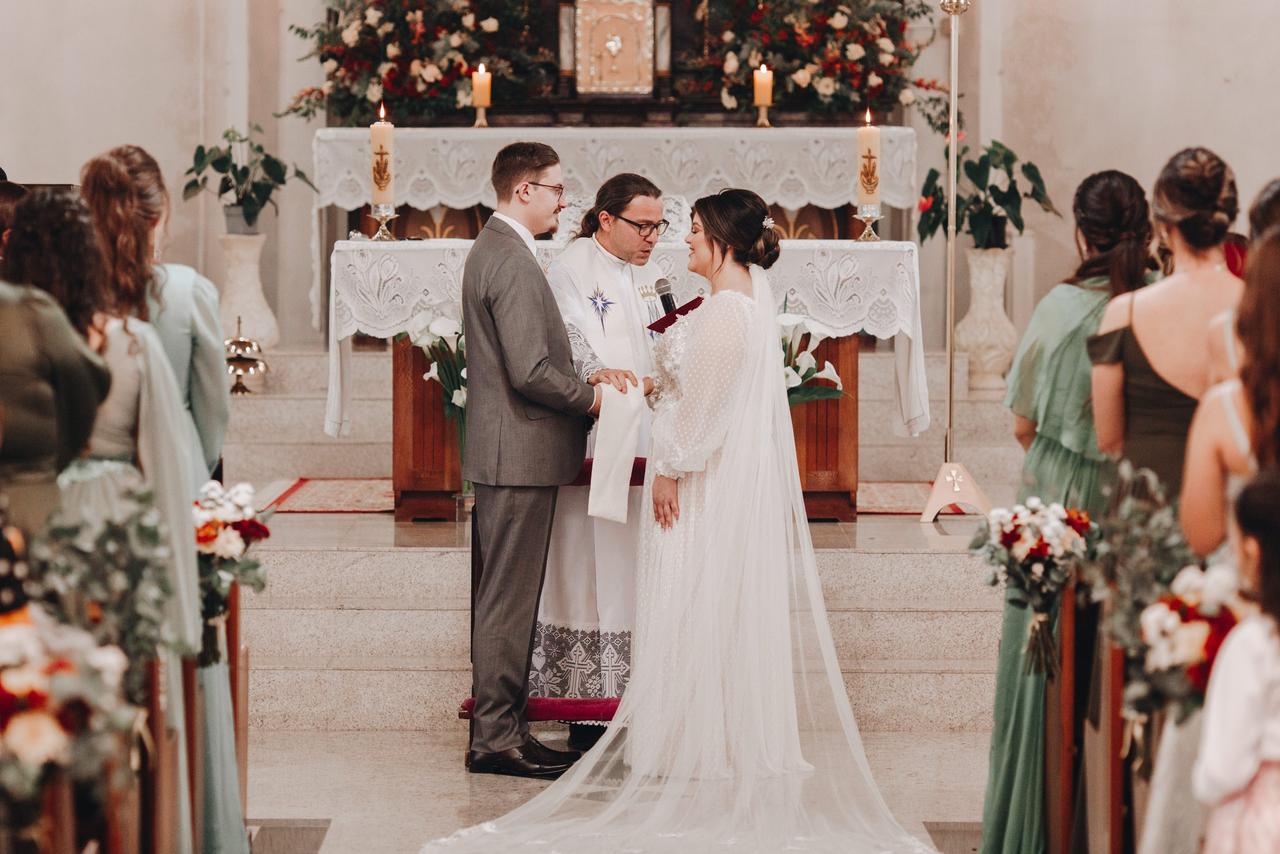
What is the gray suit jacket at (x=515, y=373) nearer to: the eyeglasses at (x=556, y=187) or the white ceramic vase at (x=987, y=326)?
the eyeglasses at (x=556, y=187)

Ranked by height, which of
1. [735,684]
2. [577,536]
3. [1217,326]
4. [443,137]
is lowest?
[735,684]

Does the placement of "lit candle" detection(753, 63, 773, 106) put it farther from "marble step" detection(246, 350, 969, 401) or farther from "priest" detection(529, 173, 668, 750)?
"priest" detection(529, 173, 668, 750)

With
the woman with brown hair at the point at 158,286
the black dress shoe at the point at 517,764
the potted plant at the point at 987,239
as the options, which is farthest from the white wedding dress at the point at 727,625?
the potted plant at the point at 987,239

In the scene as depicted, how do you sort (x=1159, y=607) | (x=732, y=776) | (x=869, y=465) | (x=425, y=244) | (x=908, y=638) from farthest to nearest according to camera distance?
(x=869, y=465)
(x=425, y=244)
(x=908, y=638)
(x=732, y=776)
(x=1159, y=607)

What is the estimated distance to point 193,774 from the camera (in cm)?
404

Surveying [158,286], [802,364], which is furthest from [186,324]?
[802,364]

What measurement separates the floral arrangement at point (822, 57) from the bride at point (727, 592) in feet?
15.7

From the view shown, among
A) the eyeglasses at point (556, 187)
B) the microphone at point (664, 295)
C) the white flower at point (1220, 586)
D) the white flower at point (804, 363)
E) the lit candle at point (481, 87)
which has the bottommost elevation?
the white flower at point (1220, 586)

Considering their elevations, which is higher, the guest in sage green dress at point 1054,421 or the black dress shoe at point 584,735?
the guest in sage green dress at point 1054,421

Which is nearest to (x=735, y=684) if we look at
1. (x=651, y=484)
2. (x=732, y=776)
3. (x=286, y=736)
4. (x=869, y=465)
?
(x=732, y=776)

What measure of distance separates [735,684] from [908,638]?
144 centimetres

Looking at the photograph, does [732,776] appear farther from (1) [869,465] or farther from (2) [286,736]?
(1) [869,465]

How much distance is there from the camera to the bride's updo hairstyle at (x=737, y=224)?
5.02 m

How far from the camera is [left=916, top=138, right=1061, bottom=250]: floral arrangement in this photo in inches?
373
